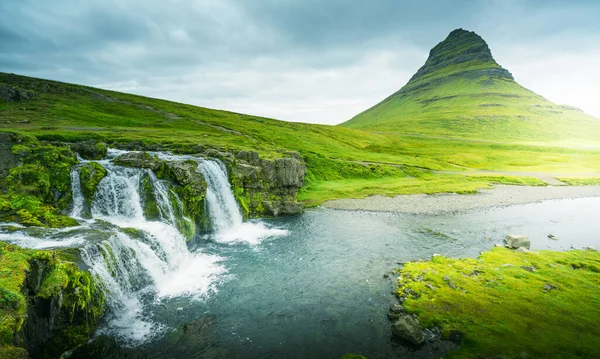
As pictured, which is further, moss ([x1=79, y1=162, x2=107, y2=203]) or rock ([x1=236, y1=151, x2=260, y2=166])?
rock ([x1=236, y1=151, x2=260, y2=166])

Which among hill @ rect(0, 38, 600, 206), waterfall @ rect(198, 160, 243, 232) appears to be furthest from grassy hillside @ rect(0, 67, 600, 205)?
waterfall @ rect(198, 160, 243, 232)

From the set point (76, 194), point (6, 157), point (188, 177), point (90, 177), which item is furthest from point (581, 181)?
point (6, 157)

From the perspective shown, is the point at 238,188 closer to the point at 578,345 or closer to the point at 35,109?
the point at 578,345

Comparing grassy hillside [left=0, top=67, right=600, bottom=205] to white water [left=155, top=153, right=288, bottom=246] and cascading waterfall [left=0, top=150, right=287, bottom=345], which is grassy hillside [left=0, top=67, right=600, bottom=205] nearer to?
white water [left=155, top=153, right=288, bottom=246]

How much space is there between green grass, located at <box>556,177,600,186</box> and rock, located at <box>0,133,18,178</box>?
395ft

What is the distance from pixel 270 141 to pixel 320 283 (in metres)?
94.6

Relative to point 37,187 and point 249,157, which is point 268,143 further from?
point 37,187

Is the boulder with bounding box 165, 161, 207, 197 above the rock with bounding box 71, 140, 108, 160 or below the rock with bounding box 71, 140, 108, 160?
below

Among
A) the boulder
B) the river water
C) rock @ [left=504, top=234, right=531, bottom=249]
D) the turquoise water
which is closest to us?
the turquoise water

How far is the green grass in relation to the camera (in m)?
84.7

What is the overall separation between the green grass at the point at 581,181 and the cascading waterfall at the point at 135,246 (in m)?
92.9

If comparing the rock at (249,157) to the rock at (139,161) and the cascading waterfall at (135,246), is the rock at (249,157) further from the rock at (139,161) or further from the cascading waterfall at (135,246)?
the rock at (139,161)

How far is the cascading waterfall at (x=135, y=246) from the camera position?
20.4m

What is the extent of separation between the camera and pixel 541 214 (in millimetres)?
51844
